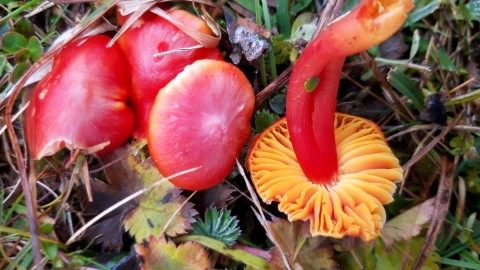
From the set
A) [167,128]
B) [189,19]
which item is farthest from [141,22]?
[167,128]

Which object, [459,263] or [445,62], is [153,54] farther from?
[459,263]

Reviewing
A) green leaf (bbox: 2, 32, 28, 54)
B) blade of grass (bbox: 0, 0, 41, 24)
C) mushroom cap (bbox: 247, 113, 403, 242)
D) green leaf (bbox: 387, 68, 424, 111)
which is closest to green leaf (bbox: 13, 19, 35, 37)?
blade of grass (bbox: 0, 0, 41, 24)

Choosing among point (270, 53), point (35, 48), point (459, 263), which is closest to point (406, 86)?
point (270, 53)

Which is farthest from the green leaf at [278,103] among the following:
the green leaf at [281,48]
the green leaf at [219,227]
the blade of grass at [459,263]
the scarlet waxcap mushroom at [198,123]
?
the blade of grass at [459,263]

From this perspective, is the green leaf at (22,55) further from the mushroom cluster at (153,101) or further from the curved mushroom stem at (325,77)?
the curved mushroom stem at (325,77)

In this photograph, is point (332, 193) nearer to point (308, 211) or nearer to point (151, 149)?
point (308, 211)

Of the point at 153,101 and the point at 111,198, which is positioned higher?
the point at 153,101

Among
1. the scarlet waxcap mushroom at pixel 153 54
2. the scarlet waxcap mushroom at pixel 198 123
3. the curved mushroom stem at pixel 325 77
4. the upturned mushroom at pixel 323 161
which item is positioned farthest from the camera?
the scarlet waxcap mushroom at pixel 153 54
